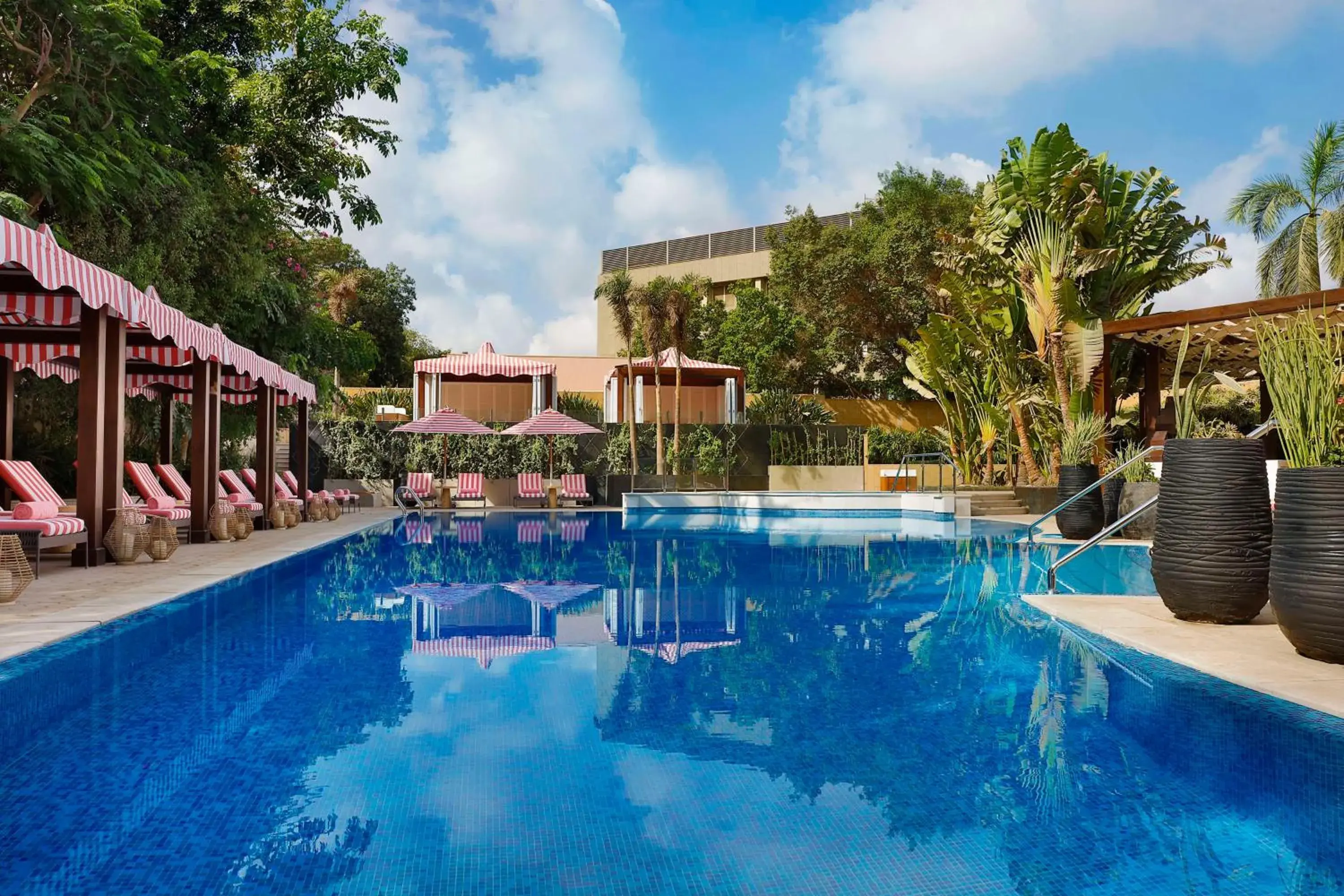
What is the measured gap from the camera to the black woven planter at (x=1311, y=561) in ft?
14.0

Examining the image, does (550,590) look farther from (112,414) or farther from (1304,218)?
(1304,218)

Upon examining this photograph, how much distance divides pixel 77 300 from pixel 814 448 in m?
18.1

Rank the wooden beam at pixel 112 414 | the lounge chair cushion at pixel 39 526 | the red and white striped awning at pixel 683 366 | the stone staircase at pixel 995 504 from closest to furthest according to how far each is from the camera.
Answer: the lounge chair cushion at pixel 39 526 < the wooden beam at pixel 112 414 < the stone staircase at pixel 995 504 < the red and white striped awning at pixel 683 366

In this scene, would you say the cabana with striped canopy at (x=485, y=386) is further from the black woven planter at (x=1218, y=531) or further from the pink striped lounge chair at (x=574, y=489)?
the black woven planter at (x=1218, y=531)

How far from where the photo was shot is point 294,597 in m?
7.73

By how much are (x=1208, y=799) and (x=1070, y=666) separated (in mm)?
1972

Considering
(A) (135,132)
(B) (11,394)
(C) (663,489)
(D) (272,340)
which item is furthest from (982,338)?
(B) (11,394)

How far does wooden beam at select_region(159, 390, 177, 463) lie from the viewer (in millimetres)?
14633

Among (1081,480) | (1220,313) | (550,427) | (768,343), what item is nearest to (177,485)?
(550,427)

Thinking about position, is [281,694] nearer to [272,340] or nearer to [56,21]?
[56,21]

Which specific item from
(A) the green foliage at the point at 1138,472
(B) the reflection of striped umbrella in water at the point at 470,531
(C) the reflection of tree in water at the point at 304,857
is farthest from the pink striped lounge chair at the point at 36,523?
(A) the green foliage at the point at 1138,472

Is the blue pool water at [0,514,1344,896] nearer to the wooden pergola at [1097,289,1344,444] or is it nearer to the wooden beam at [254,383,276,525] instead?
the wooden beam at [254,383,276,525]

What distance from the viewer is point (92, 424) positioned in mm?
8680

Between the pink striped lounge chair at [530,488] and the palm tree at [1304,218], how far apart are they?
795 inches
